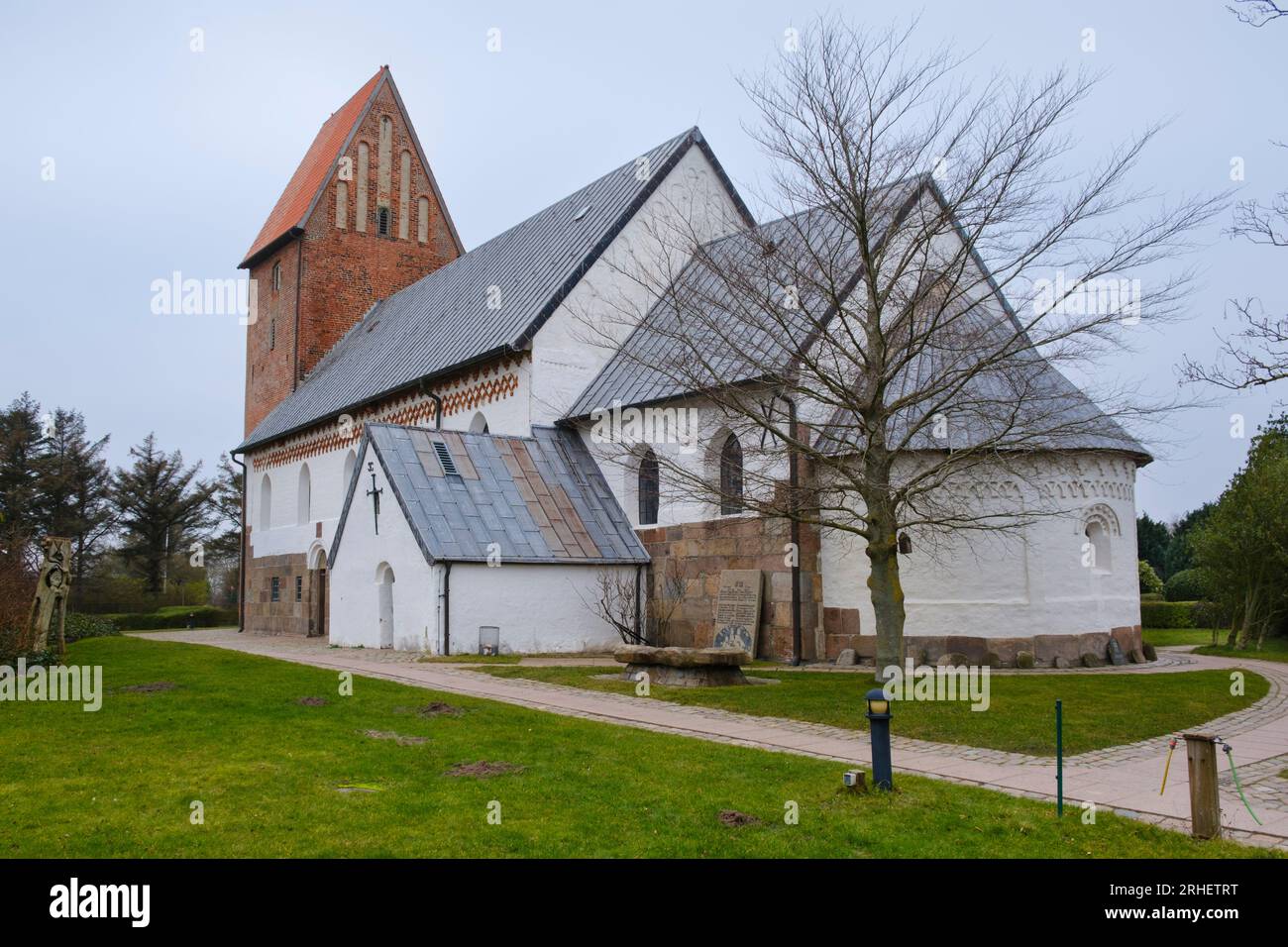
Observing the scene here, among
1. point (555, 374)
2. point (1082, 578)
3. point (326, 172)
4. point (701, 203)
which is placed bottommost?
point (1082, 578)

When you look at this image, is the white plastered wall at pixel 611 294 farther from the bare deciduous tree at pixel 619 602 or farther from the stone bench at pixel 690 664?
the stone bench at pixel 690 664

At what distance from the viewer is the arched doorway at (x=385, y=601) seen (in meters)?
20.5

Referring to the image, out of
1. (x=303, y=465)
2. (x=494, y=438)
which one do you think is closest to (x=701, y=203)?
(x=494, y=438)

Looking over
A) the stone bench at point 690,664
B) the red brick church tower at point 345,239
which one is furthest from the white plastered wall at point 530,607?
the red brick church tower at point 345,239

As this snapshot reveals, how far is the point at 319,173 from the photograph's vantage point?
35.2m

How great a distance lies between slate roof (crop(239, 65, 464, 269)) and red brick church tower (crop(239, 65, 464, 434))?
5 centimetres

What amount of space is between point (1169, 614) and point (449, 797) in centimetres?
3016

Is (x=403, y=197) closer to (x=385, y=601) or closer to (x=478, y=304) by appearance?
(x=478, y=304)

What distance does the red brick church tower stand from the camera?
34281mm
